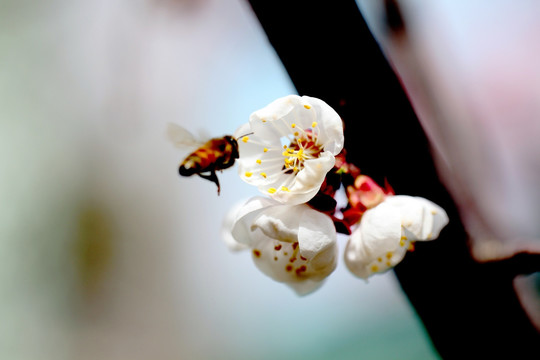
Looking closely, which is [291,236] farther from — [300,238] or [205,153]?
[205,153]

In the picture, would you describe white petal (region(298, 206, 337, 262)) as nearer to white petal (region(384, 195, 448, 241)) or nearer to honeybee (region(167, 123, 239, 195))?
white petal (region(384, 195, 448, 241))

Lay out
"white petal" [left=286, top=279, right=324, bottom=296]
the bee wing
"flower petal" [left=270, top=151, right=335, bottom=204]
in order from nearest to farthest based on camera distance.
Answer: "flower petal" [left=270, top=151, right=335, bottom=204], "white petal" [left=286, top=279, right=324, bottom=296], the bee wing

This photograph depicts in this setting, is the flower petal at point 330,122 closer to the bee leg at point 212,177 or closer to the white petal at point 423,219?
the white petal at point 423,219

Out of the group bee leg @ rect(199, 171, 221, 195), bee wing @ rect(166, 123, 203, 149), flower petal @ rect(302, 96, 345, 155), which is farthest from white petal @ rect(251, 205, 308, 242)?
bee wing @ rect(166, 123, 203, 149)

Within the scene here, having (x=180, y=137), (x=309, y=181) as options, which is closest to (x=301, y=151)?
(x=309, y=181)

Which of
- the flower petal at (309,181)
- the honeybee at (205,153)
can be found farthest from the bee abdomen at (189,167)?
the flower petal at (309,181)

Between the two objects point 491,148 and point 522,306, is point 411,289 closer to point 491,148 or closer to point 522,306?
point 522,306

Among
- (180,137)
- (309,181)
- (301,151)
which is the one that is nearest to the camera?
(309,181)
